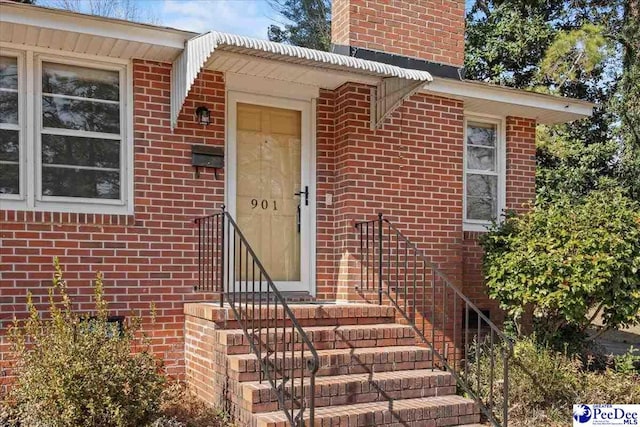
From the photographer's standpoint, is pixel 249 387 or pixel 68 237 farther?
pixel 68 237

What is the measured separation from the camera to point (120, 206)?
17.6ft

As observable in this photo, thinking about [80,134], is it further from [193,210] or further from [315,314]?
[315,314]

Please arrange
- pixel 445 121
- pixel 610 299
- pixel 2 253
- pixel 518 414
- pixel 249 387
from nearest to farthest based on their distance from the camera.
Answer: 1. pixel 249 387
2. pixel 2 253
3. pixel 518 414
4. pixel 610 299
5. pixel 445 121

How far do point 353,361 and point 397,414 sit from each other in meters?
0.64

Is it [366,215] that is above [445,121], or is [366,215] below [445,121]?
below

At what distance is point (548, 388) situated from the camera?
5.36 meters

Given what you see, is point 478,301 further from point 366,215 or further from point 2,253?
point 2,253

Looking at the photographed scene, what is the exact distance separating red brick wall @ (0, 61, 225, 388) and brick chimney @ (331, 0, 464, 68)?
166 centimetres

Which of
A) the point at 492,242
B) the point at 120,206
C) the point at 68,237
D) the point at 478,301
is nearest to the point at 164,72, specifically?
the point at 120,206

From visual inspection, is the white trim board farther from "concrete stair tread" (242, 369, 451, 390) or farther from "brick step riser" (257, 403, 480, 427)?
"brick step riser" (257, 403, 480, 427)

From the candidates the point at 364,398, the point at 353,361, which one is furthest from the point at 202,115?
the point at 364,398

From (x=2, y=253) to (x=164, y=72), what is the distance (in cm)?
215

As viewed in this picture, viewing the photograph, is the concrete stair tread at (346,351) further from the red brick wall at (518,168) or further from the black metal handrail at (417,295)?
the red brick wall at (518,168)

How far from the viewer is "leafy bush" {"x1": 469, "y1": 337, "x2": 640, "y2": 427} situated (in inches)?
207
